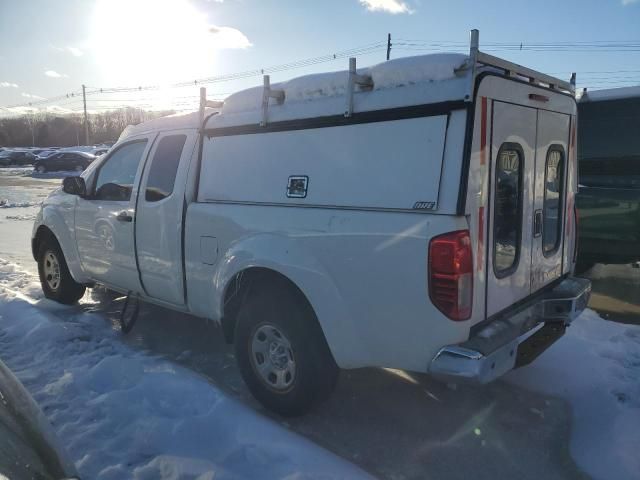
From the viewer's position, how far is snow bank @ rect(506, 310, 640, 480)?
3.05m

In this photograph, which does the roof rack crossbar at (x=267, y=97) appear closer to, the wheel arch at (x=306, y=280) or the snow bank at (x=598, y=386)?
the wheel arch at (x=306, y=280)

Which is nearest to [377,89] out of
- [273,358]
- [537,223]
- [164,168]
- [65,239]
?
[537,223]

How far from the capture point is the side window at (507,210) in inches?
122

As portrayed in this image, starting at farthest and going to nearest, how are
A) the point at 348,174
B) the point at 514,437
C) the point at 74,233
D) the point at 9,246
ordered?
the point at 9,246, the point at 74,233, the point at 514,437, the point at 348,174

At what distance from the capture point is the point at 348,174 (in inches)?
122

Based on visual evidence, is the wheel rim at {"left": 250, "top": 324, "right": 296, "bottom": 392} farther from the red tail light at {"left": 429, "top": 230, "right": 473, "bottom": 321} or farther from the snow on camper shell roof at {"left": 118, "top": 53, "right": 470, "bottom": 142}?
the snow on camper shell roof at {"left": 118, "top": 53, "right": 470, "bottom": 142}

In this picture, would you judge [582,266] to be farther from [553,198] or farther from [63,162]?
[63,162]

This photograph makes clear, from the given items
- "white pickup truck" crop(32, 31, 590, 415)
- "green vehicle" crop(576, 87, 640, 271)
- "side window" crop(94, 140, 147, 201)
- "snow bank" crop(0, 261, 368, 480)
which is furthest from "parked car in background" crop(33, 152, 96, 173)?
"white pickup truck" crop(32, 31, 590, 415)

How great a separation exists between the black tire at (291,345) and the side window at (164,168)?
1.30 meters

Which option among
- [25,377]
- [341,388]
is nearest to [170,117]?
[25,377]

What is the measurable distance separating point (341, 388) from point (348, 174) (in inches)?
68.4

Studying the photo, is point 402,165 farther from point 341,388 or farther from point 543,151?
point 341,388

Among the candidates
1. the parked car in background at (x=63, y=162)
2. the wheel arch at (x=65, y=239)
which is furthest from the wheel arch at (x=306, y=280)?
the parked car in background at (x=63, y=162)

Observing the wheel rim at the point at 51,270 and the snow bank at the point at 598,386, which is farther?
the wheel rim at the point at 51,270
